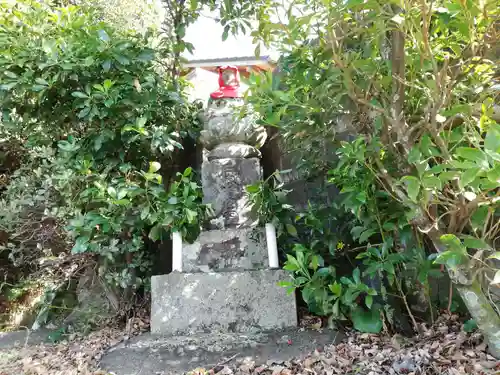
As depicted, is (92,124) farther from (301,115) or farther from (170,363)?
(170,363)

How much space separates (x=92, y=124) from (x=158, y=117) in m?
0.49

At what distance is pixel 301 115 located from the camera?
87.3 inches

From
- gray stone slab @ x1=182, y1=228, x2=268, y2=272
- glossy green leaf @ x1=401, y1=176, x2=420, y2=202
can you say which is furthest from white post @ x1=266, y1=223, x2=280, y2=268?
glossy green leaf @ x1=401, y1=176, x2=420, y2=202

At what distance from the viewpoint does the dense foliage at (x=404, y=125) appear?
1529mm

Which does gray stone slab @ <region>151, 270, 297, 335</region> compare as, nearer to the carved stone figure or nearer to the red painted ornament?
the carved stone figure

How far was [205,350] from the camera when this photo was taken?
2.17 meters

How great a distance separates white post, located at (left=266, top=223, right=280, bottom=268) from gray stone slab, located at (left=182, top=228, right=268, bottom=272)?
0.06 m

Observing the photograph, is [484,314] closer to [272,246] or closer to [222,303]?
[272,246]

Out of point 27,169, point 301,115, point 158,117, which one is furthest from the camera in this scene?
point 27,169

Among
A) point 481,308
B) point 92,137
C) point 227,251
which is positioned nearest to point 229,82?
point 92,137

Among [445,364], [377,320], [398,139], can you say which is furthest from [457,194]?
[377,320]

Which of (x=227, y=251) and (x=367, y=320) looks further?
(x=227, y=251)

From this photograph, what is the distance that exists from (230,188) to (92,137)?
1.09 m

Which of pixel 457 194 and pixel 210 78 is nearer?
pixel 457 194
